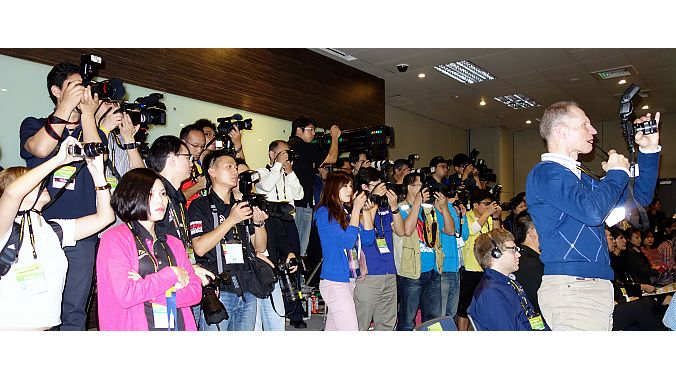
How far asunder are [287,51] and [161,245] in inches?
149

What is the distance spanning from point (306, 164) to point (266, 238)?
5.14 feet

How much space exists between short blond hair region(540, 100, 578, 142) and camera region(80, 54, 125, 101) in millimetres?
2049

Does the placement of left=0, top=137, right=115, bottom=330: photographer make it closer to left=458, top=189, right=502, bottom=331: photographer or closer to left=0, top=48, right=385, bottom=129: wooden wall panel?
left=0, top=48, right=385, bottom=129: wooden wall panel

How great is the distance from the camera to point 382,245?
3.76 metres

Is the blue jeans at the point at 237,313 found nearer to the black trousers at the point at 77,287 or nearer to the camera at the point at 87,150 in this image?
the black trousers at the point at 77,287

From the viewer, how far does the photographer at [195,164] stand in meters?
3.30

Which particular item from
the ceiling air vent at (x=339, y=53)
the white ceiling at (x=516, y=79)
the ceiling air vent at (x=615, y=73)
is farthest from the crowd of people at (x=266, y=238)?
the ceiling air vent at (x=615, y=73)

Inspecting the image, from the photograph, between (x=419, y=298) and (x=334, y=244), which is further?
(x=419, y=298)

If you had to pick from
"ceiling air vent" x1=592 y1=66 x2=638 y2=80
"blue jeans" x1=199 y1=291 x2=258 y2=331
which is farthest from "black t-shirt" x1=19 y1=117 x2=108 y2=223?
"ceiling air vent" x1=592 y1=66 x2=638 y2=80

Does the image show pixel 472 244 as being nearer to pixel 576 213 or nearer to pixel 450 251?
pixel 450 251

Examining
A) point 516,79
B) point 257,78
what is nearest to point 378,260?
point 257,78

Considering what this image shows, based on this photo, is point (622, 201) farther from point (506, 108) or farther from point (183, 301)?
point (506, 108)

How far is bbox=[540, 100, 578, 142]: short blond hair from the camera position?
2.13 metres

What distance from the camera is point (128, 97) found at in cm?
398
